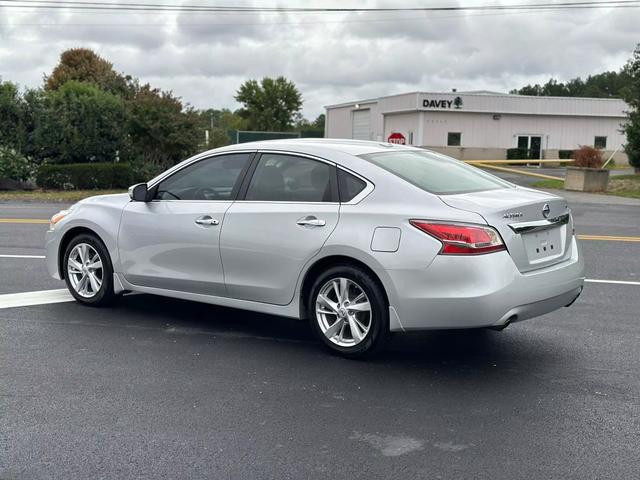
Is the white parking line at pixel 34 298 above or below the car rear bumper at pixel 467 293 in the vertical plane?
below

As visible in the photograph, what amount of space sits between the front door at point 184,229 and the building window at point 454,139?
49.6 metres

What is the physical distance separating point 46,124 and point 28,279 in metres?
18.2

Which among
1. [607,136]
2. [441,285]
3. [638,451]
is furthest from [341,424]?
[607,136]

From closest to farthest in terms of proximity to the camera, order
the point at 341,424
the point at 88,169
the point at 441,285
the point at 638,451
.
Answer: the point at 638,451 < the point at 341,424 < the point at 441,285 < the point at 88,169

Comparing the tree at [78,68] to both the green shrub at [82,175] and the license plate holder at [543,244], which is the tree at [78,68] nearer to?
the green shrub at [82,175]

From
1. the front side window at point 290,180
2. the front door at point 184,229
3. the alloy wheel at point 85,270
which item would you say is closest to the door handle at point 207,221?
the front door at point 184,229

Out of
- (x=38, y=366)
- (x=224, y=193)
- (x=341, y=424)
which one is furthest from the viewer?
(x=224, y=193)

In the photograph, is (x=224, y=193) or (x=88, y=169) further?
(x=88, y=169)

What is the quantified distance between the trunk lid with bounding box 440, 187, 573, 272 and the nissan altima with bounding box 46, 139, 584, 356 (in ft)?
0.04

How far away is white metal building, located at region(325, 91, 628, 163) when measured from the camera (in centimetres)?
5397

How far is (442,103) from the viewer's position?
53562 mm

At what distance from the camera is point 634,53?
2897cm

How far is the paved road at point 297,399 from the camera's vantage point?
13.0ft

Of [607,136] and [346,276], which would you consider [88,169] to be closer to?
[346,276]
